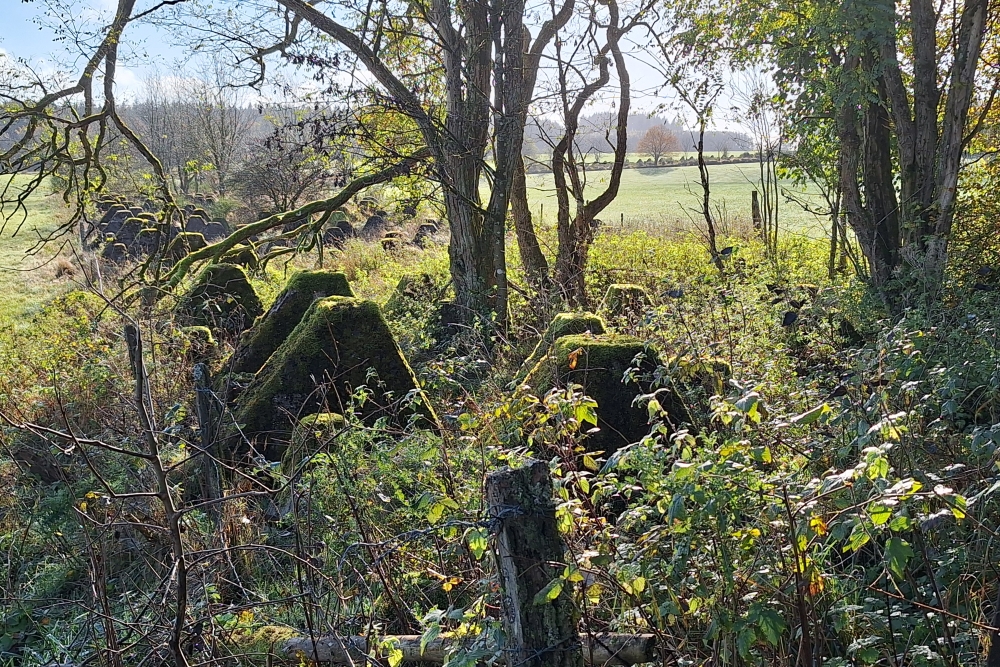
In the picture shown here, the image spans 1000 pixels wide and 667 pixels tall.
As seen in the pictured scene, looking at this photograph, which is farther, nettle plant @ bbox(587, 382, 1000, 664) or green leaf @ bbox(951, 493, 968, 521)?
nettle plant @ bbox(587, 382, 1000, 664)

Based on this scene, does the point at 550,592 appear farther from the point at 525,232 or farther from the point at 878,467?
the point at 525,232

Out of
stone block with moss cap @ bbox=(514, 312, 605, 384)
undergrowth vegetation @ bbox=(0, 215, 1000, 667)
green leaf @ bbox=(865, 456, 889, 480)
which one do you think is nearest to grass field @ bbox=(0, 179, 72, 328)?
undergrowth vegetation @ bbox=(0, 215, 1000, 667)

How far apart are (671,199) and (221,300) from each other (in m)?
33.1

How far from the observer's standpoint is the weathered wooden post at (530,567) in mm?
2266

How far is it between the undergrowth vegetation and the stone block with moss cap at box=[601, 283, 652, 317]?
1.93 ft

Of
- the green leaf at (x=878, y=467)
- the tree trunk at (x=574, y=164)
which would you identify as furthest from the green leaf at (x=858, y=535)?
the tree trunk at (x=574, y=164)

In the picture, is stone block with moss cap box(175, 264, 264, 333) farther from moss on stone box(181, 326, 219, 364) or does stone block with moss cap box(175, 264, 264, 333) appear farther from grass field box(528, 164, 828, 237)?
grass field box(528, 164, 828, 237)

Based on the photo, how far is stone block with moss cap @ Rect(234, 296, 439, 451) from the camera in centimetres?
672

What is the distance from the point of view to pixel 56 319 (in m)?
13.6

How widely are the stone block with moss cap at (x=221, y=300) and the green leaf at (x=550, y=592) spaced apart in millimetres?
8486

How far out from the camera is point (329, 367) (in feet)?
22.8

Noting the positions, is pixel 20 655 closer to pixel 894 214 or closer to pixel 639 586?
pixel 639 586

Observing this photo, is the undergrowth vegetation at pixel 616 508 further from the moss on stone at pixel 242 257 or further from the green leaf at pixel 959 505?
the moss on stone at pixel 242 257

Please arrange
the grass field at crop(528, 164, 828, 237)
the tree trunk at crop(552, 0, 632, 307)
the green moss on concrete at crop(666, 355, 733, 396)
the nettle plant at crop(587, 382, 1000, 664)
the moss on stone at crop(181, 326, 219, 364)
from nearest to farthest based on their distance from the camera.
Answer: the nettle plant at crop(587, 382, 1000, 664)
the green moss on concrete at crop(666, 355, 733, 396)
the moss on stone at crop(181, 326, 219, 364)
the tree trunk at crop(552, 0, 632, 307)
the grass field at crop(528, 164, 828, 237)
